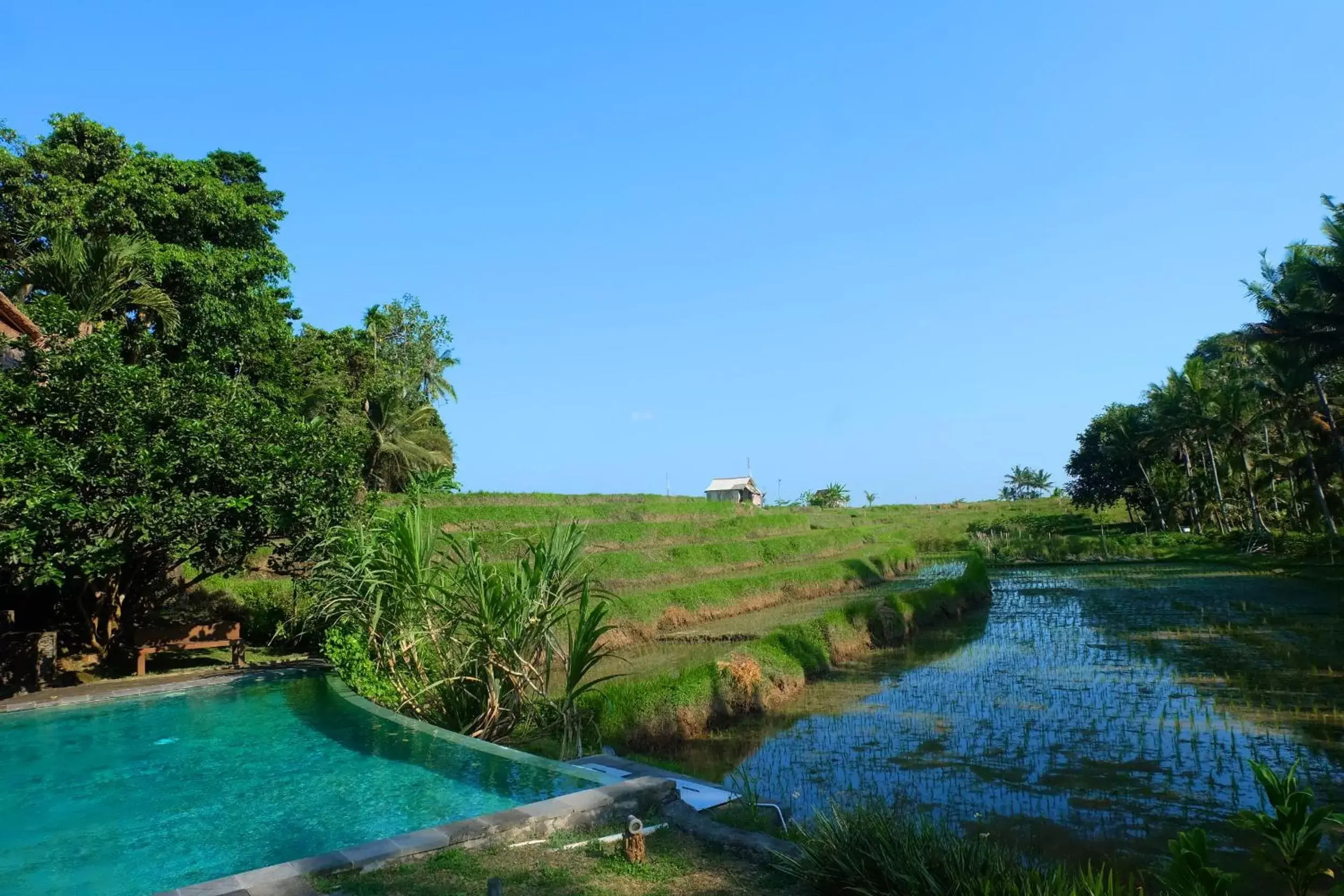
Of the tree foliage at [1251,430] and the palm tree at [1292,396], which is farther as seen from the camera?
the palm tree at [1292,396]

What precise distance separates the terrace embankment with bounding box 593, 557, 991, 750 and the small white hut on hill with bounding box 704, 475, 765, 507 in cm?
3804

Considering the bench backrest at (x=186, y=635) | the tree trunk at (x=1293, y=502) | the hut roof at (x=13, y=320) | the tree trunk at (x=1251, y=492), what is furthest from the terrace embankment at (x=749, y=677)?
the tree trunk at (x=1293, y=502)

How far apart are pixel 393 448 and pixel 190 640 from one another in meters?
16.4

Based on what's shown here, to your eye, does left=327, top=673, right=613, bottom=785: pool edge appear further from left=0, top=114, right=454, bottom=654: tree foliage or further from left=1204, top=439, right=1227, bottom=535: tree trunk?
left=1204, top=439, right=1227, bottom=535: tree trunk

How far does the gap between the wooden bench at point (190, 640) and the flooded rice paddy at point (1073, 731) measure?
7.06m

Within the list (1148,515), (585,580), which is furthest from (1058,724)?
(1148,515)

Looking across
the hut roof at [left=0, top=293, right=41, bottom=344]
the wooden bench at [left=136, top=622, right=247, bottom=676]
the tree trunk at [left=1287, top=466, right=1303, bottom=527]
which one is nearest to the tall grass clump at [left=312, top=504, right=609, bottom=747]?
the wooden bench at [left=136, top=622, right=247, bottom=676]

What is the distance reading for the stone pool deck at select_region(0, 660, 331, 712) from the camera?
29.8 feet

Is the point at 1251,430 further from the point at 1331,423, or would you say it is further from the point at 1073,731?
the point at 1073,731

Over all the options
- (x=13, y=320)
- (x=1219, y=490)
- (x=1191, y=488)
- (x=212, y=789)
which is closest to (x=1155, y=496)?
(x=1191, y=488)

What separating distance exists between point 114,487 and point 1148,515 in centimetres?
4775

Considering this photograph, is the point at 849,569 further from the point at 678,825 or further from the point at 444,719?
the point at 678,825

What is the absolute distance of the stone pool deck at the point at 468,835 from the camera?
380 centimetres

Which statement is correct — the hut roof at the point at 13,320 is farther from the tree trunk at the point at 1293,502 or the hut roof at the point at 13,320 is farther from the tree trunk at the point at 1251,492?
the tree trunk at the point at 1293,502
